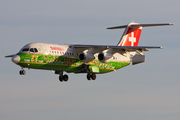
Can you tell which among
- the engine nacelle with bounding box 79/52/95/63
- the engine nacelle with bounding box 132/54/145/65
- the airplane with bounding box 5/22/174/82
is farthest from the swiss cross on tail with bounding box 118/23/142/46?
the engine nacelle with bounding box 79/52/95/63

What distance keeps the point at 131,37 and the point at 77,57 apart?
7.34 metres

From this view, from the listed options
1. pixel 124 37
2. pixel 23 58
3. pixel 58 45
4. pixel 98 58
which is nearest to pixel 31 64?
pixel 23 58

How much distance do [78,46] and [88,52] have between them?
112 cm

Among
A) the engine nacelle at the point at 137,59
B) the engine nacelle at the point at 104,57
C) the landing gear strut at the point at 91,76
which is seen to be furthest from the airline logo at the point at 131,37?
the engine nacelle at the point at 104,57

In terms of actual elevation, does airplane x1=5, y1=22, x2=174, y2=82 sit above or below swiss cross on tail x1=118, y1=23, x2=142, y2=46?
below

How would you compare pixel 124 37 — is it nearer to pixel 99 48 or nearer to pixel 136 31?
pixel 136 31

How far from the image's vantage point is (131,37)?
3947cm

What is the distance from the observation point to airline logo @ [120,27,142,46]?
39156 mm

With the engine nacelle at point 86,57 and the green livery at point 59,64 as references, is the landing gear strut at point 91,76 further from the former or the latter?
the engine nacelle at point 86,57

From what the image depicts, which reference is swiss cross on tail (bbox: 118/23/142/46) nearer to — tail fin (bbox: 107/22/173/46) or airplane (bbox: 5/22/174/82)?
tail fin (bbox: 107/22/173/46)

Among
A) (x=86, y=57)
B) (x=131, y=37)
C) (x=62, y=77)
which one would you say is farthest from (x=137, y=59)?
(x=62, y=77)

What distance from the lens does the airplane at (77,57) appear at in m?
31.8

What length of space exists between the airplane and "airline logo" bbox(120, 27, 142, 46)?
1321mm

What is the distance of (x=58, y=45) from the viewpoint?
111ft
